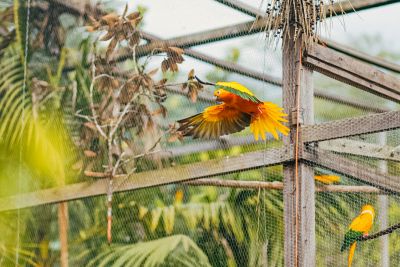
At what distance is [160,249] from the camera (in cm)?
248

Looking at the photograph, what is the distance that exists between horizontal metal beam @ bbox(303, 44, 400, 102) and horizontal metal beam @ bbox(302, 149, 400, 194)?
0.22m

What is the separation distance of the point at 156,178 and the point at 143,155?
143 millimetres

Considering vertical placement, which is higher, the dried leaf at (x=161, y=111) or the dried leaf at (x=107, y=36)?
the dried leaf at (x=107, y=36)

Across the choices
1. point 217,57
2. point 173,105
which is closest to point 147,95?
point 173,105

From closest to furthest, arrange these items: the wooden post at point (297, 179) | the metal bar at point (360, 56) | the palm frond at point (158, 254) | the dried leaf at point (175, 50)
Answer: the wooden post at point (297, 179) → the metal bar at point (360, 56) → the palm frond at point (158, 254) → the dried leaf at point (175, 50)

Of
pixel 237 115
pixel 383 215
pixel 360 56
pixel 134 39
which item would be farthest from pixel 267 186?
pixel 134 39

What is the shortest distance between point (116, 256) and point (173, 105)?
553mm

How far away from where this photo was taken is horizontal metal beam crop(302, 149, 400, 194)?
202 cm

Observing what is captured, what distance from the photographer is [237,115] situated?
2.32m

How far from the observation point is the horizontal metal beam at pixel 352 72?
2.10m

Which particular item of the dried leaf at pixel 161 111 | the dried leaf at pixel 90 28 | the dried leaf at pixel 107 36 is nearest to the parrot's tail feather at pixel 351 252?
the dried leaf at pixel 161 111

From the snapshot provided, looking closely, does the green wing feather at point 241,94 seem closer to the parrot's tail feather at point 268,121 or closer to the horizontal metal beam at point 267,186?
the parrot's tail feather at point 268,121

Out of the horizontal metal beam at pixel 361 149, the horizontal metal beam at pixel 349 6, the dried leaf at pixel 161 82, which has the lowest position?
the horizontal metal beam at pixel 361 149

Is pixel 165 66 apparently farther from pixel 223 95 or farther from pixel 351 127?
pixel 351 127
